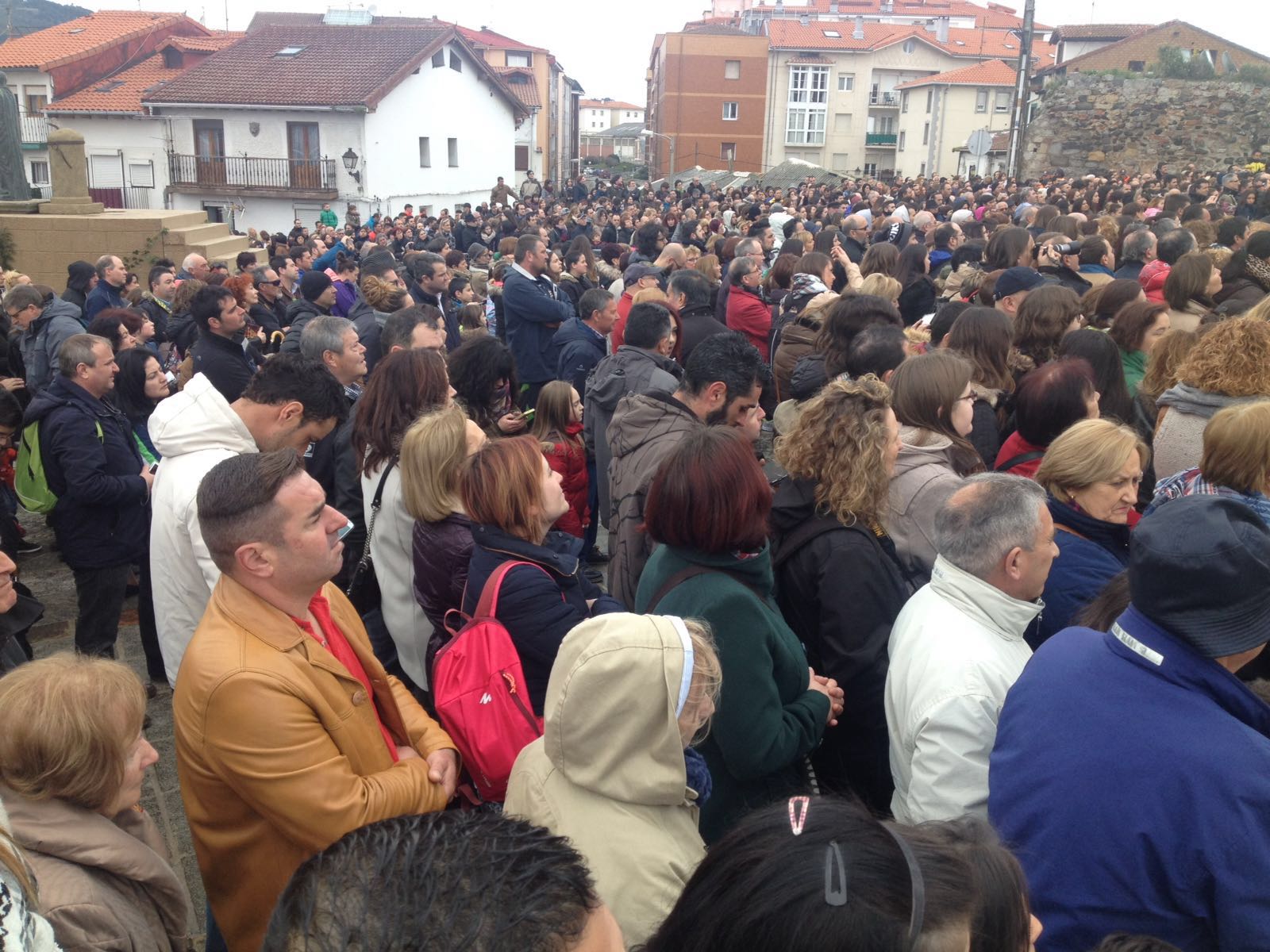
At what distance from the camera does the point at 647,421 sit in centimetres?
412

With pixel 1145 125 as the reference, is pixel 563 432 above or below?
below

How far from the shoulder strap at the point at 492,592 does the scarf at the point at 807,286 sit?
15.1ft

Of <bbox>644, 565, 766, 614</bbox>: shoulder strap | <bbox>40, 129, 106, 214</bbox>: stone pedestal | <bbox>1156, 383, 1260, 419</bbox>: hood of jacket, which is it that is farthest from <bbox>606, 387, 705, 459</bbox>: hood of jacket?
<bbox>40, 129, 106, 214</bbox>: stone pedestal

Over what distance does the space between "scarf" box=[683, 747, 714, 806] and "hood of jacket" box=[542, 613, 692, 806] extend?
0.64 ft

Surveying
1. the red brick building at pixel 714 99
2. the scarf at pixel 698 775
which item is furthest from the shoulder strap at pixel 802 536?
the red brick building at pixel 714 99

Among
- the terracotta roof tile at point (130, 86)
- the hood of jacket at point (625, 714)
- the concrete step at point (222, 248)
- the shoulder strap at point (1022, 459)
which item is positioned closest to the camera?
the hood of jacket at point (625, 714)

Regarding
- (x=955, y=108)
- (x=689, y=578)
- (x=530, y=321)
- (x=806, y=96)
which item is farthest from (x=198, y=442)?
(x=806, y=96)

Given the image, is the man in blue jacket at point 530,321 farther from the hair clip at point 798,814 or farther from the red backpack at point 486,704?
the hair clip at point 798,814

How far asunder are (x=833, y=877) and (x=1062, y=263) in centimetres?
700

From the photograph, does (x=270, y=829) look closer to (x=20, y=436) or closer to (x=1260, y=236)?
(x=20, y=436)

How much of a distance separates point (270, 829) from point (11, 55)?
4958 cm

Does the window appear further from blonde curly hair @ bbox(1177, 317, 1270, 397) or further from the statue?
blonde curly hair @ bbox(1177, 317, 1270, 397)

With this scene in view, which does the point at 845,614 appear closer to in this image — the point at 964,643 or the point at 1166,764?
the point at 964,643

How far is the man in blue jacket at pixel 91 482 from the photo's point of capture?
471 centimetres
